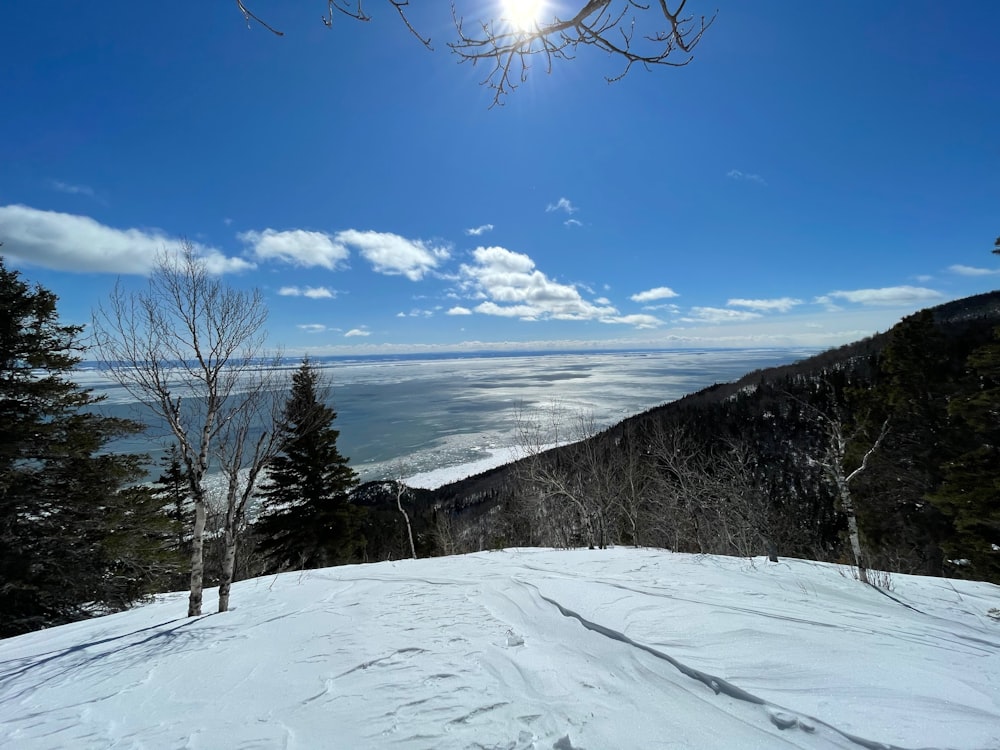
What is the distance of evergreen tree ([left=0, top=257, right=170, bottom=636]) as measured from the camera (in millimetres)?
9531

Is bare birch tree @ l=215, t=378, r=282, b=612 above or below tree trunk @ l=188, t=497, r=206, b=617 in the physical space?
above

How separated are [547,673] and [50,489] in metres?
14.0

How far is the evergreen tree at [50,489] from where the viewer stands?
9.53 metres

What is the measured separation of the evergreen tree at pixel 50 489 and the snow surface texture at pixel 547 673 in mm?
5488

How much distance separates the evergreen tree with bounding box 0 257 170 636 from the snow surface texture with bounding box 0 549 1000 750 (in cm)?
549

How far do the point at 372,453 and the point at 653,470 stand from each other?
45342 mm

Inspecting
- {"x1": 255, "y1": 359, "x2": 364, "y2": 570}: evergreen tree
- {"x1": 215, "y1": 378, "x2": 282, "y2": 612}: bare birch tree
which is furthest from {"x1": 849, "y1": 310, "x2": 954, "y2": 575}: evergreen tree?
{"x1": 255, "y1": 359, "x2": 364, "y2": 570}: evergreen tree

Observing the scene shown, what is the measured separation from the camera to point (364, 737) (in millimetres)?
2553

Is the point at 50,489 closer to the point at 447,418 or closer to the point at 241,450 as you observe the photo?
the point at 241,450

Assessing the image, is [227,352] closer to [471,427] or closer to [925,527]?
[925,527]

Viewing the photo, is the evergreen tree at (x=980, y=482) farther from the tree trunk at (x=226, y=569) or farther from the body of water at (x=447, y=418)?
the tree trunk at (x=226, y=569)

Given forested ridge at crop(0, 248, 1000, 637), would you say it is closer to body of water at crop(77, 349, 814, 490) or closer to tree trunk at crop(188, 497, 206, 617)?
tree trunk at crop(188, 497, 206, 617)

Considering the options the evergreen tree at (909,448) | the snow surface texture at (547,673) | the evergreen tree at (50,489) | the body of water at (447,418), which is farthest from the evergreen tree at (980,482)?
the evergreen tree at (50,489)

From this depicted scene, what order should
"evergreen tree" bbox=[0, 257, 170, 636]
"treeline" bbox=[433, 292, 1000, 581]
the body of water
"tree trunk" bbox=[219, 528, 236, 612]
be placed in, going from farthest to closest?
1. the body of water
2. "treeline" bbox=[433, 292, 1000, 581]
3. "evergreen tree" bbox=[0, 257, 170, 636]
4. "tree trunk" bbox=[219, 528, 236, 612]
